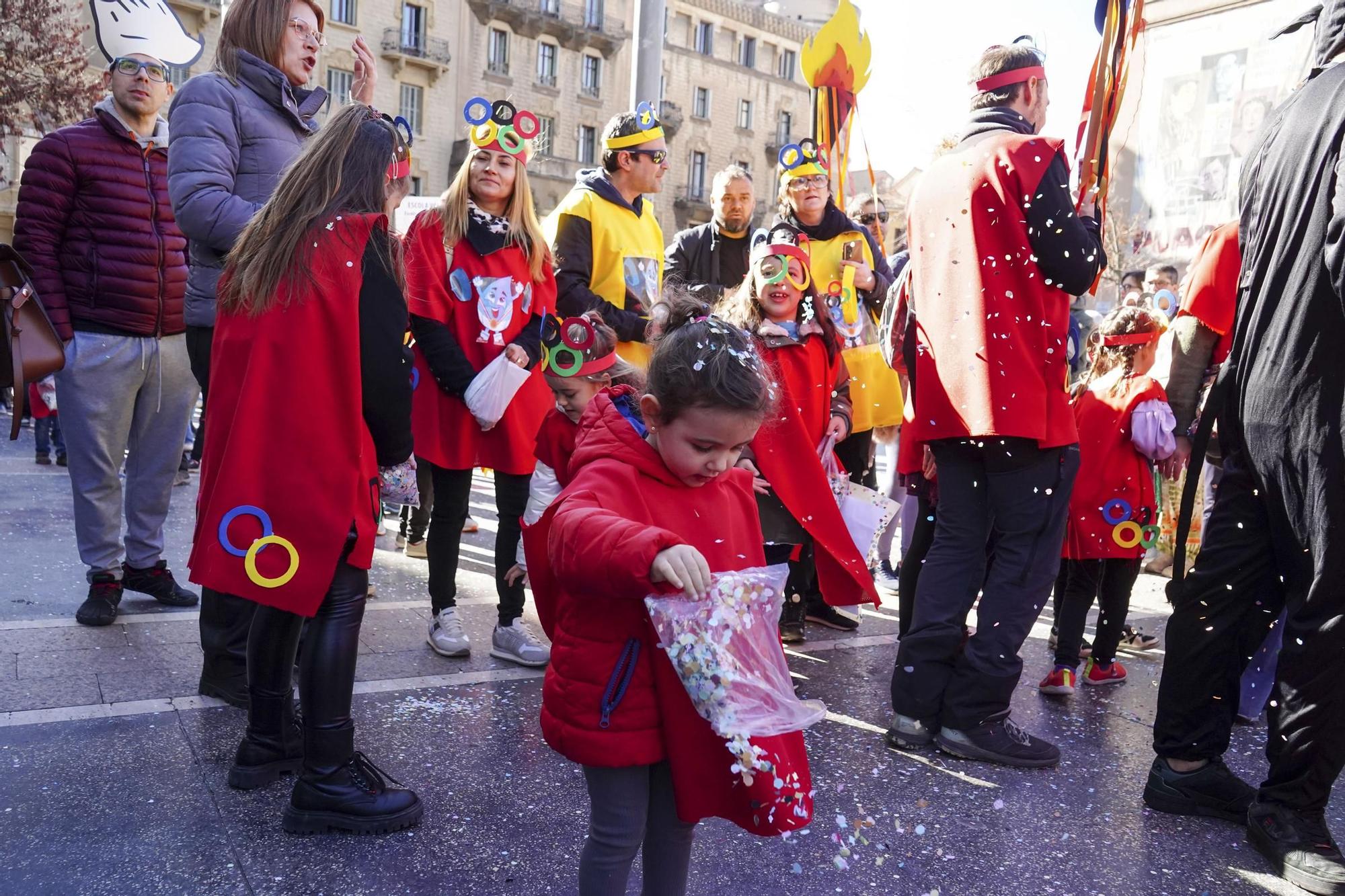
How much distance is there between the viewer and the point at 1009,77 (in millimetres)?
3361

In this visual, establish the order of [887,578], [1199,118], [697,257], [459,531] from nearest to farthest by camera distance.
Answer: [459,531]
[697,257]
[887,578]
[1199,118]

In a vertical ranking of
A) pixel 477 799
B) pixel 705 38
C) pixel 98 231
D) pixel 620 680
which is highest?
pixel 705 38

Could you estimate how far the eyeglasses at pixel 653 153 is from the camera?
4.54 meters

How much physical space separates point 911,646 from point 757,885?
1.20 meters

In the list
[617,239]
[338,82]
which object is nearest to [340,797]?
[617,239]

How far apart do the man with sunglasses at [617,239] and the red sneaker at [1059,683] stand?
2.01 m

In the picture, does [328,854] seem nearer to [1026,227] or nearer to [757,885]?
[757,885]

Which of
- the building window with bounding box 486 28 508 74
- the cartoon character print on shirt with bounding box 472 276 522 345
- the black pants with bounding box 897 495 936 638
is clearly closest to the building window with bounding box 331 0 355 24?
the building window with bounding box 486 28 508 74

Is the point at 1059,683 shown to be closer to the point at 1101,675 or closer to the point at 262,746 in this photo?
the point at 1101,675

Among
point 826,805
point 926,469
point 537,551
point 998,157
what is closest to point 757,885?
point 826,805

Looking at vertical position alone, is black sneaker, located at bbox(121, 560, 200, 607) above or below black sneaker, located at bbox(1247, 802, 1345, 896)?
above

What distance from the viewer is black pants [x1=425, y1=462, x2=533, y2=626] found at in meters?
4.00

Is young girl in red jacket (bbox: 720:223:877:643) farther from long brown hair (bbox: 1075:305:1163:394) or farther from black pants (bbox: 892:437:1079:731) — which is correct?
long brown hair (bbox: 1075:305:1163:394)

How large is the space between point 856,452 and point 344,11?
109 ft
